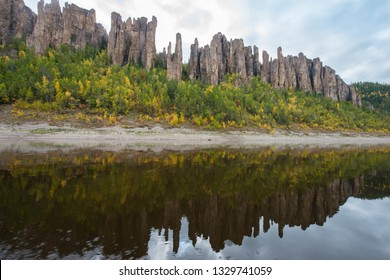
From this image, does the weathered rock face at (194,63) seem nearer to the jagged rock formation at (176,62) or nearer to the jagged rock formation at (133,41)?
the jagged rock formation at (176,62)

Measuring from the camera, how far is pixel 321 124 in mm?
106875

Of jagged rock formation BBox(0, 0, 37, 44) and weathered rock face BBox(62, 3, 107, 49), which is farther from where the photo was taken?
weathered rock face BBox(62, 3, 107, 49)

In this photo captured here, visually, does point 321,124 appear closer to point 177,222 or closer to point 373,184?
point 373,184

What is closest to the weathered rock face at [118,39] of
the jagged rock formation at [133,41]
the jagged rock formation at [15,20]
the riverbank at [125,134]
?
the jagged rock formation at [133,41]

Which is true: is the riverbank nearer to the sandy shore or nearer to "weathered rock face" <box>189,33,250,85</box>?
the sandy shore

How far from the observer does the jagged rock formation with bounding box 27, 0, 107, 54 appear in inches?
4400

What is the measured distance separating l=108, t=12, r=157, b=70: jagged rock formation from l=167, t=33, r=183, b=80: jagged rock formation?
8.93m

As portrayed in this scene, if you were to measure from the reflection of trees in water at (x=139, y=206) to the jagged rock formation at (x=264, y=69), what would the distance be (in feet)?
375

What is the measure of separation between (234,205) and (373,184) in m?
12.6

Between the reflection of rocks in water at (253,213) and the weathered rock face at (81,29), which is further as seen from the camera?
the weathered rock face at (81,29)

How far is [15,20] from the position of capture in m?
120

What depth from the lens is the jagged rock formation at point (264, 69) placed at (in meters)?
132

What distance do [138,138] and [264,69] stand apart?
109 m

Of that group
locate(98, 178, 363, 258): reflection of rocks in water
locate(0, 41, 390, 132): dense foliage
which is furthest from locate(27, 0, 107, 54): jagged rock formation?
locate(98, 178, 363, 258): reflection of rocks in water
